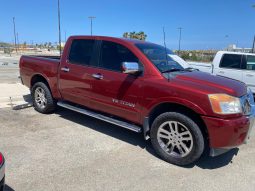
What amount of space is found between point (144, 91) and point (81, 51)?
187 cm

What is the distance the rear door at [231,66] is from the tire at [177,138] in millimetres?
6276

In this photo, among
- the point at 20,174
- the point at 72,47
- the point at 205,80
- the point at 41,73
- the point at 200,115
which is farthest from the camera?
the point at 41,73

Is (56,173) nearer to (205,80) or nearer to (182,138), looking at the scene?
(182,138)

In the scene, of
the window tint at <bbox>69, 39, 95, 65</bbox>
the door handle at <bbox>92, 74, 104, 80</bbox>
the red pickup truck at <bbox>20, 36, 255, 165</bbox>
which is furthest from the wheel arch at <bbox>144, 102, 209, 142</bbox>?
the window tint at <bbox>69, 39, 95, 65</bbox>

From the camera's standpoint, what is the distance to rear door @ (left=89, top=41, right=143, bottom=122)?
4621 millimetres

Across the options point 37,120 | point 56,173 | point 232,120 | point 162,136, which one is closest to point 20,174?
point 56,173

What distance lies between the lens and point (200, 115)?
3941mm

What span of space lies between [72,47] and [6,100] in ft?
10.5

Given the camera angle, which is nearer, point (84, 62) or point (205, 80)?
point (205, 80)

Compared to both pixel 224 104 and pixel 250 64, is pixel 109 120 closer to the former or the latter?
pixel 224 104

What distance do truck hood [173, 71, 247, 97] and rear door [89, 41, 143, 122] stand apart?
0.70 m

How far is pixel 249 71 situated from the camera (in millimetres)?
9609

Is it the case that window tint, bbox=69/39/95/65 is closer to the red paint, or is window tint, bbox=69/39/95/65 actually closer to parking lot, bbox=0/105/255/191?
the red paint

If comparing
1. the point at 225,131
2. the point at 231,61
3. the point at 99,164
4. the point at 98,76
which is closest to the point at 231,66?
the point at 231,61
